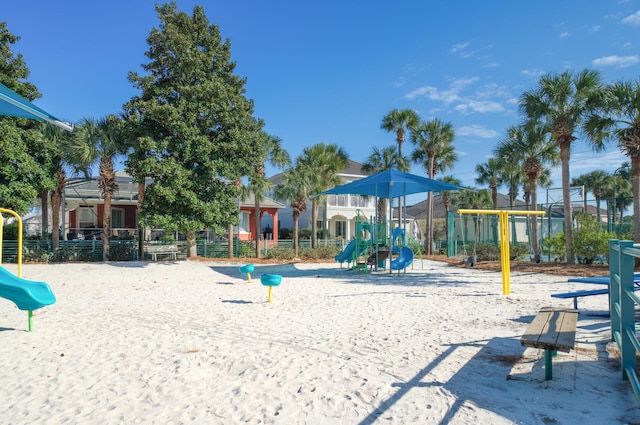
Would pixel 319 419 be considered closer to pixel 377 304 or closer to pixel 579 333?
pixel 579 333

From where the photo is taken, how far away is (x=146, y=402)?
4.19 meters

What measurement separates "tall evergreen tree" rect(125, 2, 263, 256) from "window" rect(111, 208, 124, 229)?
1039 centimetres

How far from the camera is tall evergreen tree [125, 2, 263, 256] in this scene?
61.3ft

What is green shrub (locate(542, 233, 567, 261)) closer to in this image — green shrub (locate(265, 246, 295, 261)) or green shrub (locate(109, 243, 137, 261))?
green shrub (locate(265, 246, 295, 261))

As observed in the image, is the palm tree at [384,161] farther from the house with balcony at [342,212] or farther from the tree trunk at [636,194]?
the tree trunk at [636,194]

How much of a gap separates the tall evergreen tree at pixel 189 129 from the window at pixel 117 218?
1039 centimetres

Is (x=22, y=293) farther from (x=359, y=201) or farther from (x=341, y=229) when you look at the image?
(x=359, y=201)

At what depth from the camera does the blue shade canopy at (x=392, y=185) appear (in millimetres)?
15773

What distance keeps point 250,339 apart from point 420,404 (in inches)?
120

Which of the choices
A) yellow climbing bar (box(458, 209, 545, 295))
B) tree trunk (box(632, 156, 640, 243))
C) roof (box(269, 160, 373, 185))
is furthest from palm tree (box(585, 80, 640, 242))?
roof (box(269, 160, 373, 185))

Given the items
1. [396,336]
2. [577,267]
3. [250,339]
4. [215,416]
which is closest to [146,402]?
[215,416]

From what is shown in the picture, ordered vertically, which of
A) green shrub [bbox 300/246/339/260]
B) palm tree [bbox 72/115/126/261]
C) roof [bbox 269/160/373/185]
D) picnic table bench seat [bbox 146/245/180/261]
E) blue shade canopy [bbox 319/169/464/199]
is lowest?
green shrub [bbox 300/246/339/260]

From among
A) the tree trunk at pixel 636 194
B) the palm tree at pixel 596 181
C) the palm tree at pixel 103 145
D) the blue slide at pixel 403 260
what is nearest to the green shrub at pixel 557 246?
the tree trunk at pixel 636 194

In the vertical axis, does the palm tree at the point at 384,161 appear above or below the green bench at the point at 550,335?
above
